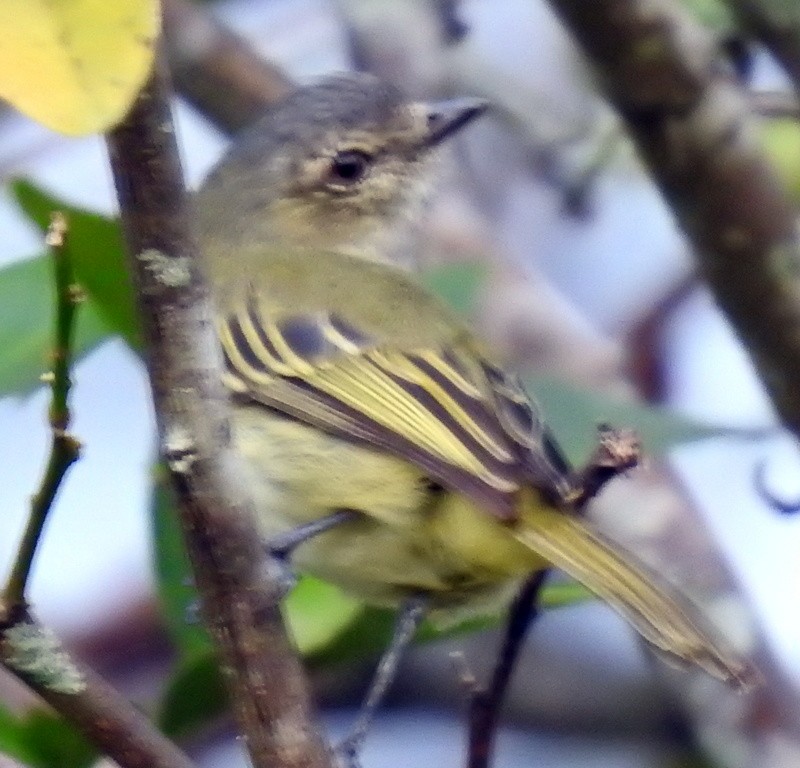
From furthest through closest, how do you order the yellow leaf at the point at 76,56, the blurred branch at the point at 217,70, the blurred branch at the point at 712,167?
1. the blurred branch at the point at 217,70
2. the blurred branch at the point at 712,167
3. the yellow leaf at the point at 76,56

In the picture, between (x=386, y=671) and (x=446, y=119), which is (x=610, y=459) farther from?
(x=446, y=119)

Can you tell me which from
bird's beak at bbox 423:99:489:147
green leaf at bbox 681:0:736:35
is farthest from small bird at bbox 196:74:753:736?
green leaf at bbox 681:0:736:35

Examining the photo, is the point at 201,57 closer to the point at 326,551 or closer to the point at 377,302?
the point at 377,302

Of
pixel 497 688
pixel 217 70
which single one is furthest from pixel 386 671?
pixel 217 70

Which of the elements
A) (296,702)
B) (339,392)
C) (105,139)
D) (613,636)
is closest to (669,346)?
(613,636)

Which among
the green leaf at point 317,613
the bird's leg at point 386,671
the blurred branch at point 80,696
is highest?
the blurred branch at point 80,696

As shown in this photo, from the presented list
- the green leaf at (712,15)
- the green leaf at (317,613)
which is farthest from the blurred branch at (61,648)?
the green leaf at (712,15)

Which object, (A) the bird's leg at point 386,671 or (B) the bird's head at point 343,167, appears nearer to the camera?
(A) the bird's leg at point 386,671

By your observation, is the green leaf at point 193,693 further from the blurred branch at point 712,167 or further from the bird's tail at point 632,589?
the blurred branch at point 712,167
